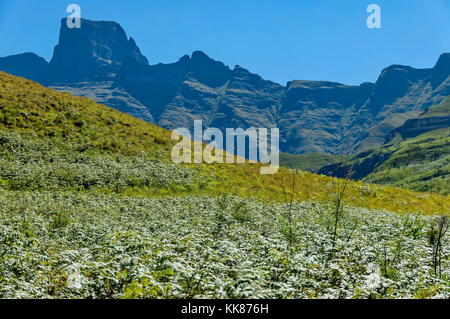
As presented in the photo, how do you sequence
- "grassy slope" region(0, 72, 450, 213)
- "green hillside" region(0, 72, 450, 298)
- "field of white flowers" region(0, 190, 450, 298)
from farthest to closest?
"grassy slope" region(0, 72, 450, 213)
"green hillside" region(0, 72, 450, 298)
"field of white flowers" region(0, 190, 450, 298)

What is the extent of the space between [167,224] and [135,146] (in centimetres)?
2624

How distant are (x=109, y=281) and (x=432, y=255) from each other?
10155 mm

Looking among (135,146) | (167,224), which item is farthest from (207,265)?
(135,146)

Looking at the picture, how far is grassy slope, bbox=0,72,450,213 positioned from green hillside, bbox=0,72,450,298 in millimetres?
217

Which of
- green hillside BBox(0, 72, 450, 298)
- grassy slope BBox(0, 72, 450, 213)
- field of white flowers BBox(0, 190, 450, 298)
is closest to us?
field of white flowers BBox(0, 190, 450, 298)

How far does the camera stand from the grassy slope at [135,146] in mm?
39875

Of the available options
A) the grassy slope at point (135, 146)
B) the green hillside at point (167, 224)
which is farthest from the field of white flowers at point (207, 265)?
the grassy slope at point (135, 146)

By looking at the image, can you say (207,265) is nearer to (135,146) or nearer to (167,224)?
(167,224)

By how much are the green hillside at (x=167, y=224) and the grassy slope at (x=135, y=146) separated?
0.22 m

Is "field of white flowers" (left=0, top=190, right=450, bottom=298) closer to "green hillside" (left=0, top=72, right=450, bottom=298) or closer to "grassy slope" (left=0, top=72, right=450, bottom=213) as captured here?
"green hillside" (left=0, top=72, right=450, bottom=298)

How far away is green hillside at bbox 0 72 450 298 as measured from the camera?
9102 mm

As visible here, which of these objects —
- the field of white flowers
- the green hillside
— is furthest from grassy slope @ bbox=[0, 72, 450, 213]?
the field of white flowers
